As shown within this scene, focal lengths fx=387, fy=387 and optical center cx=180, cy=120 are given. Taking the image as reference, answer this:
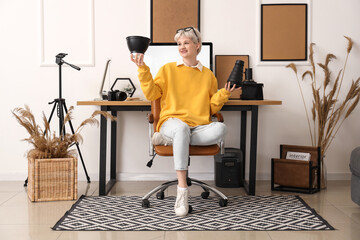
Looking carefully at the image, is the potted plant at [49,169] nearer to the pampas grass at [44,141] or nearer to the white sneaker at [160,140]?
the pampas grass at [44,141]

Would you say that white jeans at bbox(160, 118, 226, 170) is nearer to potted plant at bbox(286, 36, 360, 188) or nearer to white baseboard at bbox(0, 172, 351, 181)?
white baseboard at bbox(0, 172, 351, 181)

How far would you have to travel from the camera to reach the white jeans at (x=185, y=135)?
8.16ft

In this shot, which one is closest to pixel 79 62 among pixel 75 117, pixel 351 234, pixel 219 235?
pixel 75 117

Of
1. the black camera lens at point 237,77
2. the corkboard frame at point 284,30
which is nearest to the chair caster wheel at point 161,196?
the black camera lens at point 237,77

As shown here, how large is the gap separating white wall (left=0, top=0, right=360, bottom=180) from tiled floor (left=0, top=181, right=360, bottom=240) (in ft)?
1.39

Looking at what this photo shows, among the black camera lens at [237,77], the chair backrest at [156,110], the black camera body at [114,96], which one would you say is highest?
the black camera lens at [237,77]

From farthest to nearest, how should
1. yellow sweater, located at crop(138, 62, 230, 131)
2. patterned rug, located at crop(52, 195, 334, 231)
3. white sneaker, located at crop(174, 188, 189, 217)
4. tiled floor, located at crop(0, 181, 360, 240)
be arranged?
yellow sweater, located at crop(138, 62, 230, 131), white sneaker, located at crop(174, 188, 189, 217), patterned rug, located at crop(52, 195, 334, 231), tiled floor, located at crop(0, 181, 360, 240)

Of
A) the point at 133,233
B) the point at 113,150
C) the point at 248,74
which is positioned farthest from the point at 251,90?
the point at 133,233

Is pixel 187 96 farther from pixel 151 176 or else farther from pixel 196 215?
pixel 151 176

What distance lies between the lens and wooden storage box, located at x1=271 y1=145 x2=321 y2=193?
313 centimetres

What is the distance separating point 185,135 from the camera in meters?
2.50

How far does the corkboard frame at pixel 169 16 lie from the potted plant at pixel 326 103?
3.31ft

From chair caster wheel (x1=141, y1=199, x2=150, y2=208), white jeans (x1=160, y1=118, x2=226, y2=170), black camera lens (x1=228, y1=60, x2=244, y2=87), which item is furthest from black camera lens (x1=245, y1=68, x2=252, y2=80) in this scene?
chair caster wheel (x1=141, y1=199, x2=150, y2=208)

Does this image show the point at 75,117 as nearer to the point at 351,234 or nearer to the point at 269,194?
the point at 269,194
